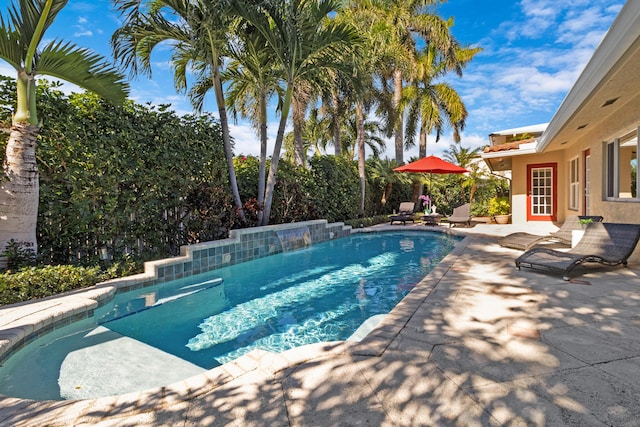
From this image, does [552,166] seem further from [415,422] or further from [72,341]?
[72,341]

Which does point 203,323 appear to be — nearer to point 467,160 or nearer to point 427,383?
point 427,383

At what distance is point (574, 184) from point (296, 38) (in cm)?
1130

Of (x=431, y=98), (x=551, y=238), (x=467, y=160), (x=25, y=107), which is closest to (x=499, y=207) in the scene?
(x=467, y=160)

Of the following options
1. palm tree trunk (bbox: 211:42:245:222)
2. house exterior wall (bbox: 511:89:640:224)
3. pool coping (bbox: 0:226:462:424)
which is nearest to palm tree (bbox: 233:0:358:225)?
palm tree trunk (bbox: 211:42:245:222)

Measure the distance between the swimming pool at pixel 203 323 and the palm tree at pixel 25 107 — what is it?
1.87 m

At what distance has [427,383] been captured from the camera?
2459 mm

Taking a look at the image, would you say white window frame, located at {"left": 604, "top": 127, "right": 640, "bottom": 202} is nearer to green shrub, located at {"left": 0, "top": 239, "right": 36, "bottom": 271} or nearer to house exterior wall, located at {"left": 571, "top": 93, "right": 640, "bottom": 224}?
house exterior wall, located at {"left": 571, "top": 93, "right": 640, "bottom": 224}

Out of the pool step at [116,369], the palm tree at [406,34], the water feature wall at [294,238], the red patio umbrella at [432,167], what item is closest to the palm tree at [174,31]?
the water feature wall at [294,238]

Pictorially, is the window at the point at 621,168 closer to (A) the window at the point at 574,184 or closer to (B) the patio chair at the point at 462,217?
(A) the window at the point at 574,184

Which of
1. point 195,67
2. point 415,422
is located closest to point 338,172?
point 195,67

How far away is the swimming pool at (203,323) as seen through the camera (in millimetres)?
3256

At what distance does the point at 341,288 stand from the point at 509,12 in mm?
18990

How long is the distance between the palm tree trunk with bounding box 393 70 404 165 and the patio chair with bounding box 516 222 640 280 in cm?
1364

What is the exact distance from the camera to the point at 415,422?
2.08 meters
